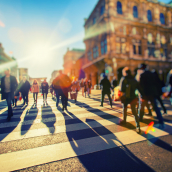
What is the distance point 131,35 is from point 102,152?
2566 cm

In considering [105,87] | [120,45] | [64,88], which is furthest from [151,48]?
[64,88]

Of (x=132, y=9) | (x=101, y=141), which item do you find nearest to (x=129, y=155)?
(x=101, y=141)

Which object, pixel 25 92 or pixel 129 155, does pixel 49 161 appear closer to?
pixel 129 155

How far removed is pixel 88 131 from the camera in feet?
12.6

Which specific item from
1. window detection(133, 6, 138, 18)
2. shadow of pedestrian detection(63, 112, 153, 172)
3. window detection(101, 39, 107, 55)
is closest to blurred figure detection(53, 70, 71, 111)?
shadow of pedestrian detection(63, 112, 153, 172)

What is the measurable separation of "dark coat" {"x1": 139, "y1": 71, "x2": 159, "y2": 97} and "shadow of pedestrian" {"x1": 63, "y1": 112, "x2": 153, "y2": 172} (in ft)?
5.49

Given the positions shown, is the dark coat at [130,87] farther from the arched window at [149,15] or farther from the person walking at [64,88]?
the arched window at [149,15]

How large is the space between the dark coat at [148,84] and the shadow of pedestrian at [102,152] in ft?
5.49

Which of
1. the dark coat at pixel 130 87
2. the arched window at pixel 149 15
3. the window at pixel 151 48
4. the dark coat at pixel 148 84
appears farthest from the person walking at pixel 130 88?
the arched window at pixel 149 15

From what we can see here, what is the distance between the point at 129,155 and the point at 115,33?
77.8 ft

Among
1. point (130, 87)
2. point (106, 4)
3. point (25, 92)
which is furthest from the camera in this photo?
point (106, 4)

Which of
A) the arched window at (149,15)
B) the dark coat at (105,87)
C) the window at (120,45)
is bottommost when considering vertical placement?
the dark coat at (105,87)

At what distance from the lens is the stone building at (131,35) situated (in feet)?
75.4

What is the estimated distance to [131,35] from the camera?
2431cm
